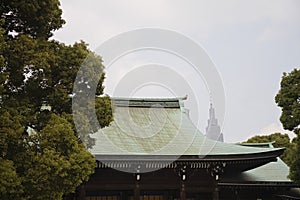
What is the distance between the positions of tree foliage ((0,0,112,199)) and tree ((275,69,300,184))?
768 cm

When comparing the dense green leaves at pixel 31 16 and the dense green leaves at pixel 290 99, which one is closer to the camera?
the dense green leaves at pixel 31 16

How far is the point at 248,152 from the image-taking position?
13.8 m

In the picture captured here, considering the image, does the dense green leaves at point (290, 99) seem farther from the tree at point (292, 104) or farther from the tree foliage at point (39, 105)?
the tree foliage at point (39, 105)

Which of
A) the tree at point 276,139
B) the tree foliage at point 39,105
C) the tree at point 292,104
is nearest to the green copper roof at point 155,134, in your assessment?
the tree at point 292,104

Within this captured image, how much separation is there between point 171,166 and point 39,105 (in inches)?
252

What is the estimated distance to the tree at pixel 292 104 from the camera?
13.4 meters

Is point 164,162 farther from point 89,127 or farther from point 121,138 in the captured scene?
point 89,127

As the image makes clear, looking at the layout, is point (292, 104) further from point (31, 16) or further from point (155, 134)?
point (31, 16)

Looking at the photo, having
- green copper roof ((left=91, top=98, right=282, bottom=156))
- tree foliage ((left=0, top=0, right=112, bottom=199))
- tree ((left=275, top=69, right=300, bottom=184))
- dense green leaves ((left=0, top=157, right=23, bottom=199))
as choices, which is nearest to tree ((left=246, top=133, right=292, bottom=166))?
green copper roof ((left=91, top=98, right=282, bottom=156))

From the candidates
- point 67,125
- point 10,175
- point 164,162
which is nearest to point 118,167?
point 164,162

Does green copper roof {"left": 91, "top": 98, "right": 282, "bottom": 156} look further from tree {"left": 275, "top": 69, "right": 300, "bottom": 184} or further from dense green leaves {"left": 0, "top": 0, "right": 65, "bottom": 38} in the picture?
dense green leaves {"left": 0, "top": 0, "right": 65, "bottom": 38}

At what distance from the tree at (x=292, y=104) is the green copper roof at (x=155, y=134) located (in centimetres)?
114

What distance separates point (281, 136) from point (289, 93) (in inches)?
1155

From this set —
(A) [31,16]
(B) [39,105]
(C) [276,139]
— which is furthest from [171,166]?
(C) [276,139]
